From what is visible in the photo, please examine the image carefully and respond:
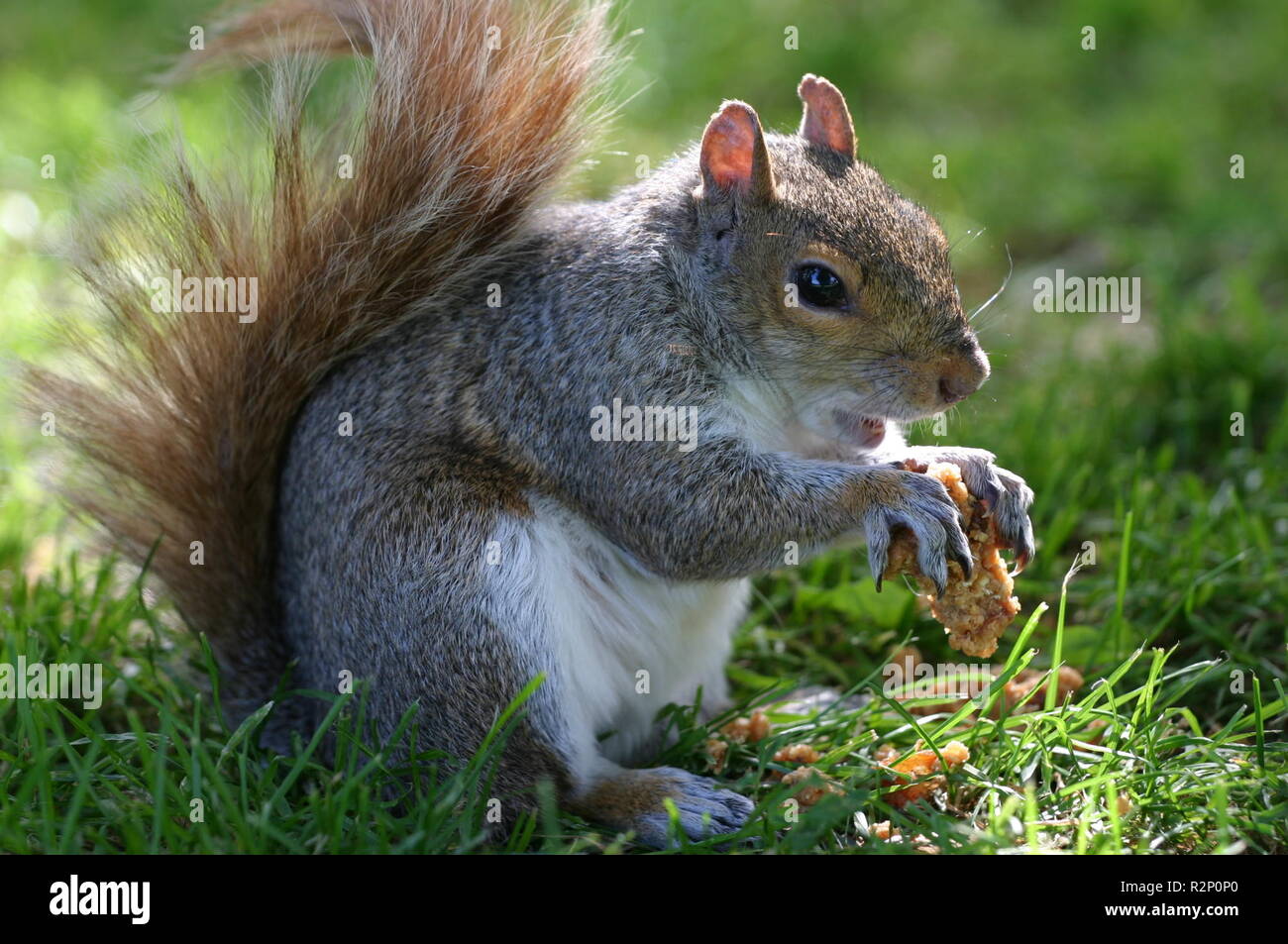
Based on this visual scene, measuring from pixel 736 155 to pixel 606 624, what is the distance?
30.4 inches

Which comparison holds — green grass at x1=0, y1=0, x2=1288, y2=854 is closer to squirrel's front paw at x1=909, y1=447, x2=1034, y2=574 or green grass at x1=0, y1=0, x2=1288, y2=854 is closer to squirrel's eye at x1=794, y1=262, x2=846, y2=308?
squirrel's front paw at x1=909, y1=447, x2=1034, y2=574

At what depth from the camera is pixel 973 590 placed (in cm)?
194

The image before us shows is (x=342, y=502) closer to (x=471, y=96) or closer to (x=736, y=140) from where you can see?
(x=471, y=96)

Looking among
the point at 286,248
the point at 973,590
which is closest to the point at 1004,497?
the point at 973,590

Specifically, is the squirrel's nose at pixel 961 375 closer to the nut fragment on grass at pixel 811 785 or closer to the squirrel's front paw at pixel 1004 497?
the squirrel's front paw at pixel 1004 497

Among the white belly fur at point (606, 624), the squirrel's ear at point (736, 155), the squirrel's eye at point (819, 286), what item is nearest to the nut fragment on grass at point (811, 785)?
the white belly fur at point (606, 624)

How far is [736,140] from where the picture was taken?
1979 millimetres

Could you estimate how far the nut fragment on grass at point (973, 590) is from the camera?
193 centimetres

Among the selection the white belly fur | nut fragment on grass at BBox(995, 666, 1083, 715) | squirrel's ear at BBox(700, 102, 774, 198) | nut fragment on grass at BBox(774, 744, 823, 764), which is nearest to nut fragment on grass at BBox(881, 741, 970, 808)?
nut fragment on grass at BBox(774, 744, 823, 764)

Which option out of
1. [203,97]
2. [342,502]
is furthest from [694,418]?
[203,97]

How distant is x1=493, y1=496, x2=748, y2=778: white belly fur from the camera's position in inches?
74.1

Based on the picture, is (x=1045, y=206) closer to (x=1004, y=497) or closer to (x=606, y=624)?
(x=1004, y=497)
